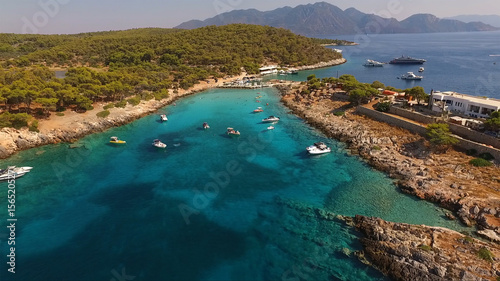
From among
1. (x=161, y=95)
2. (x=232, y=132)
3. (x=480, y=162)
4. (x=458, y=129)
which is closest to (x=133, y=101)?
(x=161, y=95)

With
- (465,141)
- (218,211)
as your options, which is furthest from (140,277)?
(465,141)

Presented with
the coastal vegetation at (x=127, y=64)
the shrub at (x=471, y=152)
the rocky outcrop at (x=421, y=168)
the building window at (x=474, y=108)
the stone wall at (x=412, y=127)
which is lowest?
the rocky outcrop at (x=421, y=168)

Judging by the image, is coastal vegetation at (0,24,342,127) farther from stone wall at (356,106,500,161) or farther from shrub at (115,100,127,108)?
stone wall at (356,106,500,161)

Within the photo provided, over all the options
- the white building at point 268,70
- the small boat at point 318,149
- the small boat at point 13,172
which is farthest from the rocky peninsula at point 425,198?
the white building at point 268,70

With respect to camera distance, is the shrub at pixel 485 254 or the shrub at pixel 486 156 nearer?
the shrub at pixel 485 254

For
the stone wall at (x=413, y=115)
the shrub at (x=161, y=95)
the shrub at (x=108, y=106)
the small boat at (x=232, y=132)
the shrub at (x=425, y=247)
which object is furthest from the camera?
the shrub at (x=161, y=95)

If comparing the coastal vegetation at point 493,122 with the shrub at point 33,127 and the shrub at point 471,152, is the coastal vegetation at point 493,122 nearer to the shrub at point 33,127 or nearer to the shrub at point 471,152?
the shrub at point 471,152

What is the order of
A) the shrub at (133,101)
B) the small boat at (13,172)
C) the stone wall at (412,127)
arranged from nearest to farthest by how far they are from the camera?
the stone wall at (412,127)
the small boat at (13,172)
the shrub at (133,101)

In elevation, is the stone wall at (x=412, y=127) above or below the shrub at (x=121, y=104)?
below
